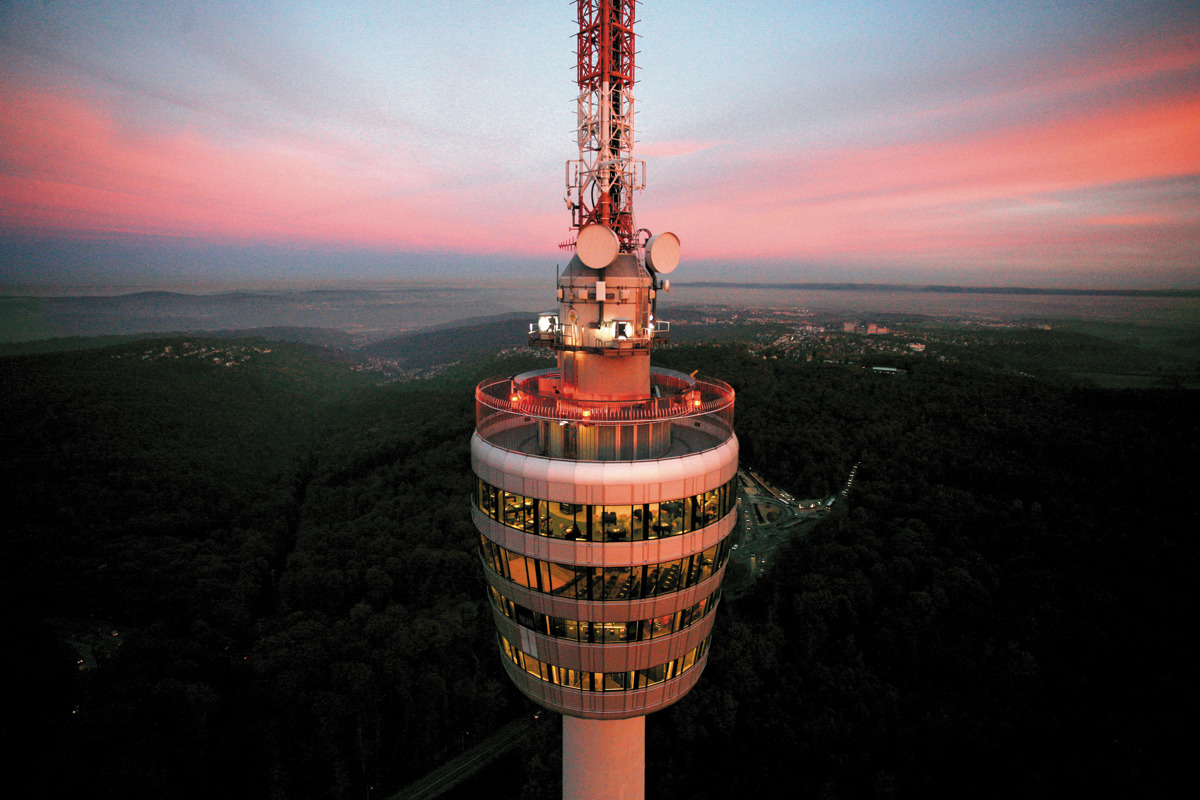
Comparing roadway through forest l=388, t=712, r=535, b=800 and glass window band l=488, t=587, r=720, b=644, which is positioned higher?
glass window band l=488, t=587, r=720, b=644

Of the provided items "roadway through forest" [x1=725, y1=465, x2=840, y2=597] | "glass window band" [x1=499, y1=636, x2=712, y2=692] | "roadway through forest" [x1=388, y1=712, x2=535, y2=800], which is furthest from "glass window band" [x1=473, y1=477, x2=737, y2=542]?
"roadway through forest" [x1=725, y1=465, x2=840, y2=597]

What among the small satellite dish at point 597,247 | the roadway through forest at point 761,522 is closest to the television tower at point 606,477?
the small satellite dish at point 597,247

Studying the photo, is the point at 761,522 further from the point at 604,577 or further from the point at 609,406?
the point at 609,406

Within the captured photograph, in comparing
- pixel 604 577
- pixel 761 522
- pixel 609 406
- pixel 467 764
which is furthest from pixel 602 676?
pixel 761 522

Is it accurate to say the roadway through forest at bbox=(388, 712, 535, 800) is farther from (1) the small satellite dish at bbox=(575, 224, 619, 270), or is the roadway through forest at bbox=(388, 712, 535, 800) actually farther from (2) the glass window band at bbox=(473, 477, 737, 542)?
(1) the small satellite dish at bbox=(575, 224, 619, 270)

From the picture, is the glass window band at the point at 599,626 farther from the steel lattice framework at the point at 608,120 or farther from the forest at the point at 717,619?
the forest at the point at 717,619
